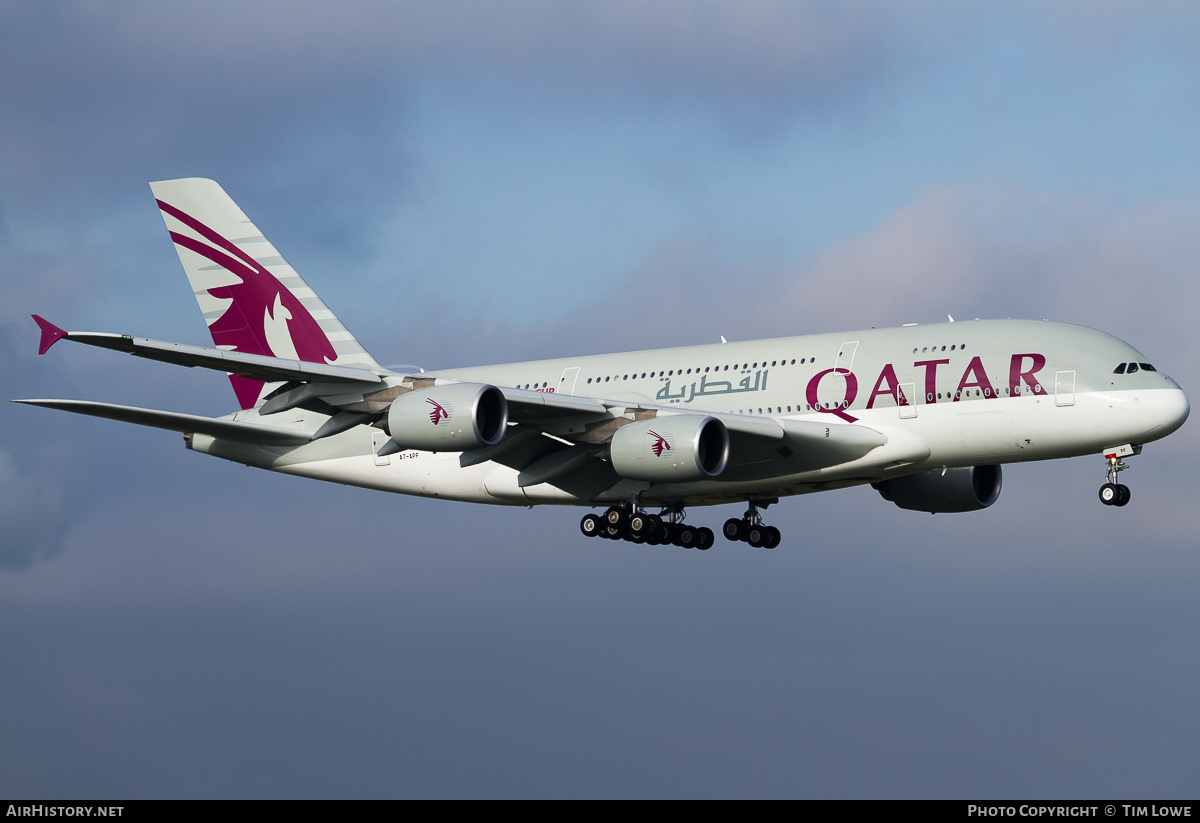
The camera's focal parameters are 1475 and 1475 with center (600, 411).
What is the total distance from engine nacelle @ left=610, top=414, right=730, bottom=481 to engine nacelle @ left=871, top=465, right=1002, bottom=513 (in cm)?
946

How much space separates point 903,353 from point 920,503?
812 centimetres

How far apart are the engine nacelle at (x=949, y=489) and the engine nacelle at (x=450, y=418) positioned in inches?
559

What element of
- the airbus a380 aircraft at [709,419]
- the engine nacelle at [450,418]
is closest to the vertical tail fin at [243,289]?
the airbus a380 aircraft at [709,419]

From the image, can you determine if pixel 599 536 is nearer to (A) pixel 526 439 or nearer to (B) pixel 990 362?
(A) pixel 526 439

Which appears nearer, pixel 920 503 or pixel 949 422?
pixel 949 422

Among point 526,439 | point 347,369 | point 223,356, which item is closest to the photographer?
point 223,356

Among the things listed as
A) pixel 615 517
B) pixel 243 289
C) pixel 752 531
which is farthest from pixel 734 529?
pixel 243 289

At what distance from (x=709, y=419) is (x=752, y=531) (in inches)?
317

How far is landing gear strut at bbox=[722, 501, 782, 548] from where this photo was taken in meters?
41.5

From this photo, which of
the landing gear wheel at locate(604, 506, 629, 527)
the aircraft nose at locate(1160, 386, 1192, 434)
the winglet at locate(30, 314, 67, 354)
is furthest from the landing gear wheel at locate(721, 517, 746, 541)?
the winglet at locate(30, 314, 67, 354)

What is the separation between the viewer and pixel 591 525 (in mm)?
39906

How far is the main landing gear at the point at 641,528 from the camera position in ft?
129

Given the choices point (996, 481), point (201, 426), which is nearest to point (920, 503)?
point (996, 481)

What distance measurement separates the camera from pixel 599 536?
3991 centimetres
